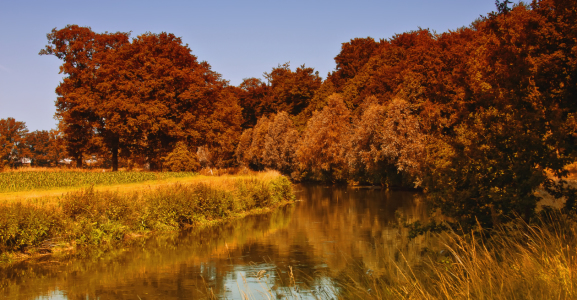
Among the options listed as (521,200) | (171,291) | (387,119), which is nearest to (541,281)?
(521,200)

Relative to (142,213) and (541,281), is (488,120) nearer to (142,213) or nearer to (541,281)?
(541,281)

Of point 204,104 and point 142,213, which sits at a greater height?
point 204,104

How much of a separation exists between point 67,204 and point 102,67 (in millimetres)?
34062

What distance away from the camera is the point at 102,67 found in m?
50.2

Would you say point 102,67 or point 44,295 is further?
point 102,67

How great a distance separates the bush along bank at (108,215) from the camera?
1723cm

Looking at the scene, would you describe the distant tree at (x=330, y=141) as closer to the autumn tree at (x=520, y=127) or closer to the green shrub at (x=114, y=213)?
the green shrub at (x=114, y=213)

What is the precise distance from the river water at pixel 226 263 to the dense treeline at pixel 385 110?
11.2 feet

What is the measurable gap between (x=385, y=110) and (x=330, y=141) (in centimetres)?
1036

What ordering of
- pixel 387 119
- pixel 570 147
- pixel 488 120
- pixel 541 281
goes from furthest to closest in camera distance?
pixel 387 119
pixel 488 120
pixel 570 147
pixel 541 281

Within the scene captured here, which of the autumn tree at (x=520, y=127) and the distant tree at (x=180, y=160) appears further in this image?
the distant tree at (x=180, y=160)

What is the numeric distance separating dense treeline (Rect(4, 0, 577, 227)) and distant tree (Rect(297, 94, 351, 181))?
0.16 metres

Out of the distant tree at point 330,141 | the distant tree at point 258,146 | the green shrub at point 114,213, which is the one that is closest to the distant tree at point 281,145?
the distant tree at point 258,146

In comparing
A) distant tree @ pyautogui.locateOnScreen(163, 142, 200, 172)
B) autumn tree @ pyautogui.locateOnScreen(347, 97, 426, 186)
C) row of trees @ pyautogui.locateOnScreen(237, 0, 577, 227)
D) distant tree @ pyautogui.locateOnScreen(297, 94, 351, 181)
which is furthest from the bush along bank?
distant tree @ pyautogui.locateOnScreen(297, 94, 351, 181)
